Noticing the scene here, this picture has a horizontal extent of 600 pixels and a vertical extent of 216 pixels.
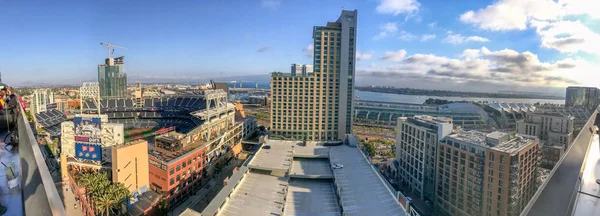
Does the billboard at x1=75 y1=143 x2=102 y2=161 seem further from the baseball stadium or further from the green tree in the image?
the baseball stadium

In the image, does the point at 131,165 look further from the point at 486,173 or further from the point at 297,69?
the point at 486,173

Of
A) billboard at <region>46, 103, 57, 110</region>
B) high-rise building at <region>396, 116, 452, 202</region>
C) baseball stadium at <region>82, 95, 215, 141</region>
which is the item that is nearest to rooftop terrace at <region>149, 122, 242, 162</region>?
high-rise building at <region>396, 116, 452, 202</region>

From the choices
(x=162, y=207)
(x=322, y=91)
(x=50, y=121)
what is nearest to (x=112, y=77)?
(x=50, y=121)

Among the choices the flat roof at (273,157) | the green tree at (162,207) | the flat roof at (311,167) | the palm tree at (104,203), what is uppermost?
the flat roof at (273,157)

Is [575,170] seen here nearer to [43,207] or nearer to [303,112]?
[43,207]

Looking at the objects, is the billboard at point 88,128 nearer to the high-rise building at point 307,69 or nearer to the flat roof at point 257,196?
the flat roof at point 257,196

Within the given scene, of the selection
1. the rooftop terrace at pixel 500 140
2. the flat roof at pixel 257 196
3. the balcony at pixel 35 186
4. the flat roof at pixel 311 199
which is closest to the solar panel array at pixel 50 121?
the flat roof at pixel 257 196
